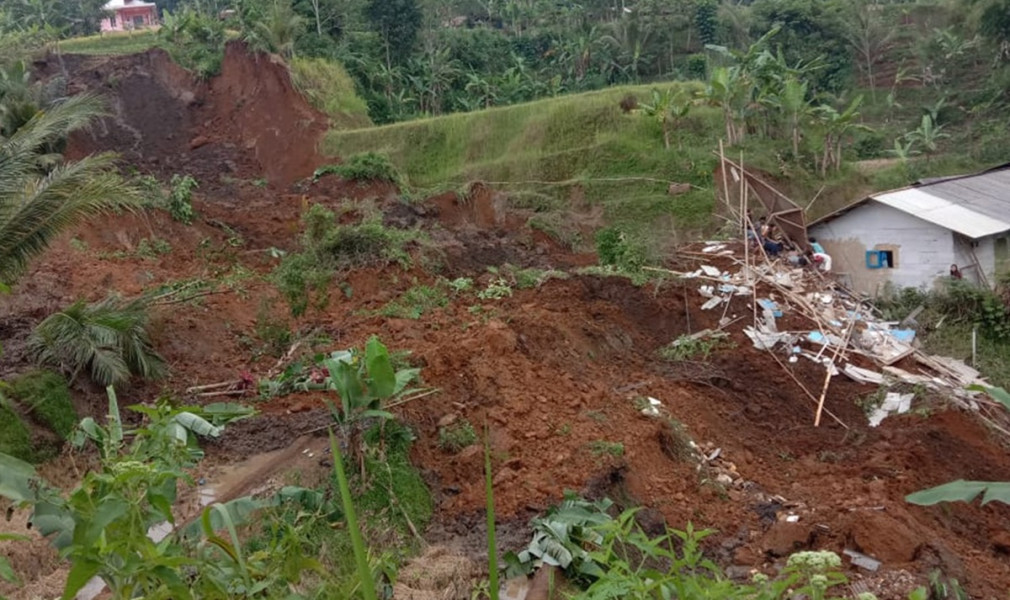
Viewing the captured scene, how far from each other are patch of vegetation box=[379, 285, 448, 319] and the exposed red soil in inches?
8.4

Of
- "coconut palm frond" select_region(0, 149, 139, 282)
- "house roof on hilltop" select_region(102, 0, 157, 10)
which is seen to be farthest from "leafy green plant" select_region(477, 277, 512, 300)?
"house roof on hilltop" select_region(102, 0, 157, 10)

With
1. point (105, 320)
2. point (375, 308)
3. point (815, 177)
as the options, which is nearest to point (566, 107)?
point (815, 177)

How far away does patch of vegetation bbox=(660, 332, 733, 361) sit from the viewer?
38.8 ft

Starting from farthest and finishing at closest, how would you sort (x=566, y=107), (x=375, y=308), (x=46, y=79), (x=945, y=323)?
(x=46, y=79) → (x=566, y=107) → (x=945, y=323) → (x=375, y=308)

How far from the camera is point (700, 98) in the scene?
2356 centimetres

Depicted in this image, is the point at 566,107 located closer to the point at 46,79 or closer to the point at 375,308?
the point at 375,308

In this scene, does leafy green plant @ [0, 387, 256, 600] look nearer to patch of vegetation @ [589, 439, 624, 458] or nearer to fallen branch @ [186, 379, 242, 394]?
patch of vegetation @ [589, 439, 624, 458]

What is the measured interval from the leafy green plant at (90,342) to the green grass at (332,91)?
66.6 feet

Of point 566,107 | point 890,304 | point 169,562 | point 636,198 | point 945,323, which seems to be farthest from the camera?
point 566,107

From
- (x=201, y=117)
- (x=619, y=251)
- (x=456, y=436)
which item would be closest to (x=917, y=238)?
(x=619, y=251)

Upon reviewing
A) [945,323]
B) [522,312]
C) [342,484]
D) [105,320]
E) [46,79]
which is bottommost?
[945,323]

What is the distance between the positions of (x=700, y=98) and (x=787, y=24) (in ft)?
55.8

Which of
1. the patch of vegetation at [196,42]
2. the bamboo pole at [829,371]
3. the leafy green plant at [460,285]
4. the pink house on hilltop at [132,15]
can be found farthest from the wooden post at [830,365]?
the pink house on hilltop at [132,15]

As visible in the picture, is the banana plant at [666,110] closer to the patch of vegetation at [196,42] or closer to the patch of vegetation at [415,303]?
the patch of vegetation at [415,303]
